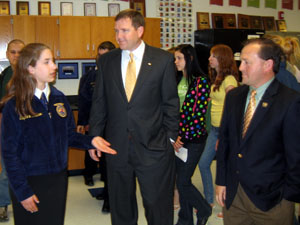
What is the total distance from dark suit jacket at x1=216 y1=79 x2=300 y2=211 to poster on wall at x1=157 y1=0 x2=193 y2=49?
4468 millimetres

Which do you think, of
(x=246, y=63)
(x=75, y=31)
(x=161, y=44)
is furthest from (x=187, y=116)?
(x=161, y=44)

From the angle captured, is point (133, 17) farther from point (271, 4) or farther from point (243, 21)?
point (271, 4)

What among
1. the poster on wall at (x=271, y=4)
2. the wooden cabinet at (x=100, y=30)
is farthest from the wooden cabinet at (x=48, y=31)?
the poster on wall at (x=271, y=4)

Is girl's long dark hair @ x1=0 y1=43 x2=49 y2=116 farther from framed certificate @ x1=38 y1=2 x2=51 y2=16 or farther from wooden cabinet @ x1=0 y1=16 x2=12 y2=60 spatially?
framed certificate @ x1=38 y1=2 x2=51 y2=16

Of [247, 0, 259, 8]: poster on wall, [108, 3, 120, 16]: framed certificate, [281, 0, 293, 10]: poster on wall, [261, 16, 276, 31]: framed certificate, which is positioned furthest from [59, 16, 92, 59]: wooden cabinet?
[281, 0, 293, 10]: poster on wall

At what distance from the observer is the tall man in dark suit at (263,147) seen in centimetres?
172

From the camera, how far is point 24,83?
190cm

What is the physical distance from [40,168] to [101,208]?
1.92m

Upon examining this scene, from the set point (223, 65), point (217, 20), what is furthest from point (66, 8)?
point (223, 65)

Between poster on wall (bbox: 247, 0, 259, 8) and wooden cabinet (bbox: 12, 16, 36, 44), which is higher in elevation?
poster on wall (bbox: 247, 0, 259, 8)

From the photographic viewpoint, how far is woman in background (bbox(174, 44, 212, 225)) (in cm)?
286

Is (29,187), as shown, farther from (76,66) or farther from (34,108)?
(76,66)

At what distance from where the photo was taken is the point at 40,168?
1.88 meters

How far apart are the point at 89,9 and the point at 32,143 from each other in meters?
4.20
